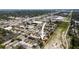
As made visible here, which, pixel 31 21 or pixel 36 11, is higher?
pixel 36 11
